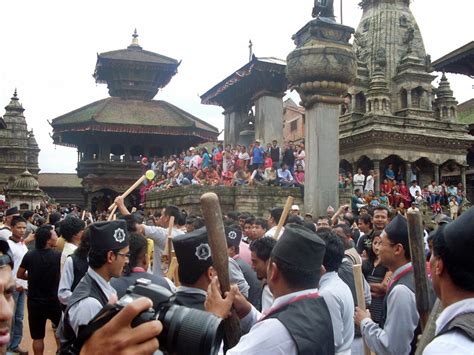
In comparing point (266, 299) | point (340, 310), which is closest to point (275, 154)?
point (266, 299)

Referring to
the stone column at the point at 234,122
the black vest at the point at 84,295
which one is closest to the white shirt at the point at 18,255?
the black vest at the point at 84,295

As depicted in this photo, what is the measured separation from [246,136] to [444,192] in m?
10.4

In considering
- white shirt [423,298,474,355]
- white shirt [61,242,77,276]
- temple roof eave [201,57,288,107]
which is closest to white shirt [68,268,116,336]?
white shirt [423,298,474,355]

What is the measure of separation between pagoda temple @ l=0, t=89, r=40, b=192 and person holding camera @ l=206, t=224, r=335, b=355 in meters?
49.5

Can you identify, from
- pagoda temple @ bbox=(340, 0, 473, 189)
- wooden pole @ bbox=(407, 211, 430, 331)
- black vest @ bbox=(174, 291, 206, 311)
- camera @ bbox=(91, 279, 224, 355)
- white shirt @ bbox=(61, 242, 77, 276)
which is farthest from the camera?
pagoda temple @ bbox=(340, 0, 473, 189)

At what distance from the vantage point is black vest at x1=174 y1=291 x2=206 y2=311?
125 inches

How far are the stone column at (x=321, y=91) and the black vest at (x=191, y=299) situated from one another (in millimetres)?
12032

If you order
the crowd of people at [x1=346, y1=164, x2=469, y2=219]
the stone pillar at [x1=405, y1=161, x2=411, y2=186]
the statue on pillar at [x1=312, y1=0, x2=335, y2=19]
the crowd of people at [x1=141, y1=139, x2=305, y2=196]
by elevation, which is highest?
the statue on pillar at [x1=312, y1=0, x2=335, y2=19]

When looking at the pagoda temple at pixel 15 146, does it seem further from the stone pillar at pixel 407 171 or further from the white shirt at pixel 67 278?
the white shirt at pixel 67 278

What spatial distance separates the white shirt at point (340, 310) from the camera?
3777mm

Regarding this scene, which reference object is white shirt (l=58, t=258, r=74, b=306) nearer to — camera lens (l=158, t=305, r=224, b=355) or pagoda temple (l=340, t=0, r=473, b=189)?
camera lens (l=158, t=305, r=224, b=355)

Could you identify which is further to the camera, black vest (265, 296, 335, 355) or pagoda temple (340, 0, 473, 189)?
pagoda temple (340, 0, 473, 189)

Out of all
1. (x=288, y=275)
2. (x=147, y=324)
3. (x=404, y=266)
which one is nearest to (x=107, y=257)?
(x=288, y=275)

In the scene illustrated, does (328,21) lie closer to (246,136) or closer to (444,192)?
(246,136)
